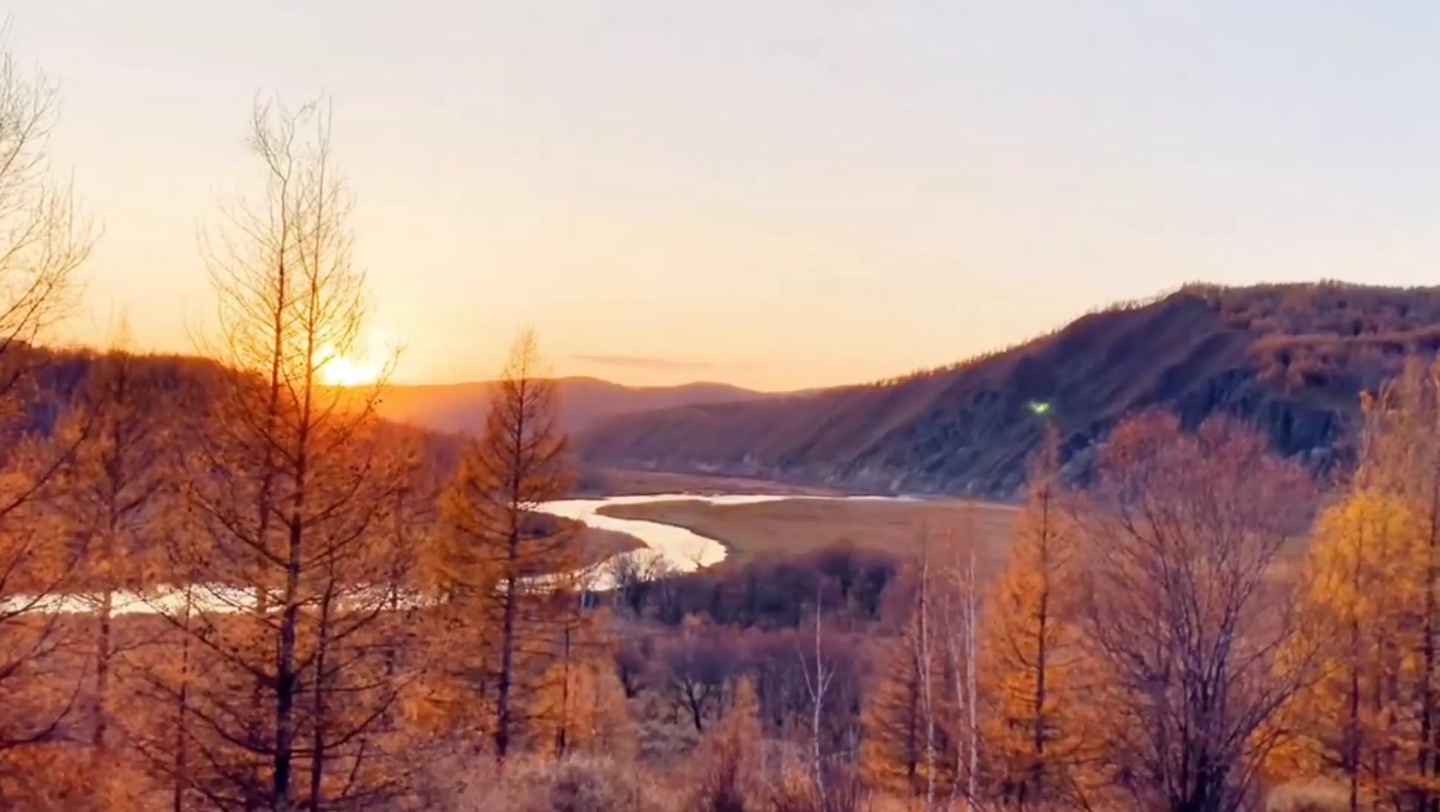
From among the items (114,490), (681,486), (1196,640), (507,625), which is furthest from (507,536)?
(681,486)

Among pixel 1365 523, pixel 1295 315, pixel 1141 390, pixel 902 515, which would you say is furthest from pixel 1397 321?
pixel 1365 523

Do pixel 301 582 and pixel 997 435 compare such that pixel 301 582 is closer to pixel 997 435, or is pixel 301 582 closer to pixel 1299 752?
pixel 1299 752

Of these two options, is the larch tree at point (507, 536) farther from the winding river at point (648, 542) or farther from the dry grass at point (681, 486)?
the dry grass at point (681, 486)

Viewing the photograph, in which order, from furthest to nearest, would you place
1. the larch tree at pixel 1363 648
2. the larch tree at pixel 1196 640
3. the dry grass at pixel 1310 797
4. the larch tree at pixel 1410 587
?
the dry grass at pixel 1310 797, the larch tree at pixel 1363 648, the larch tree at pixel 1410 587, the larch tree at pixel 1196 640

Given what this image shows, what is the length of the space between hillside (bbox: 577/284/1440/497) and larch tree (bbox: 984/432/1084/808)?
221 feet

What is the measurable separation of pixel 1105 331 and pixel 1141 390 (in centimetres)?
2894

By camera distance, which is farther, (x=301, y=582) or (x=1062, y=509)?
(x=1062, y=509)

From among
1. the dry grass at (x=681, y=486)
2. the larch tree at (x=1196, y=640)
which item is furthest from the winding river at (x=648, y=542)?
the larch tree at (x=1196, y=640)

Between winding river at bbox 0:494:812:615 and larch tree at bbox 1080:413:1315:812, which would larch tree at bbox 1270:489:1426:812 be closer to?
larch tree at bbox 1080:413:1315:812

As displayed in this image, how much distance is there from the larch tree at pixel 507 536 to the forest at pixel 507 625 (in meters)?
0.07

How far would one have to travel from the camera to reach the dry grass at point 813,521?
248ft

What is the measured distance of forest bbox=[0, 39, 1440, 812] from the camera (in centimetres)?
Answer: 1218

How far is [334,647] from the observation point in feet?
43.1

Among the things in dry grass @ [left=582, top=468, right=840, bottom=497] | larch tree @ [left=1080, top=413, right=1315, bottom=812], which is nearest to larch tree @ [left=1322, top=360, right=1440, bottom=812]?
larch tree @ [left=1080, top=413, right=1315, bottom=812]
